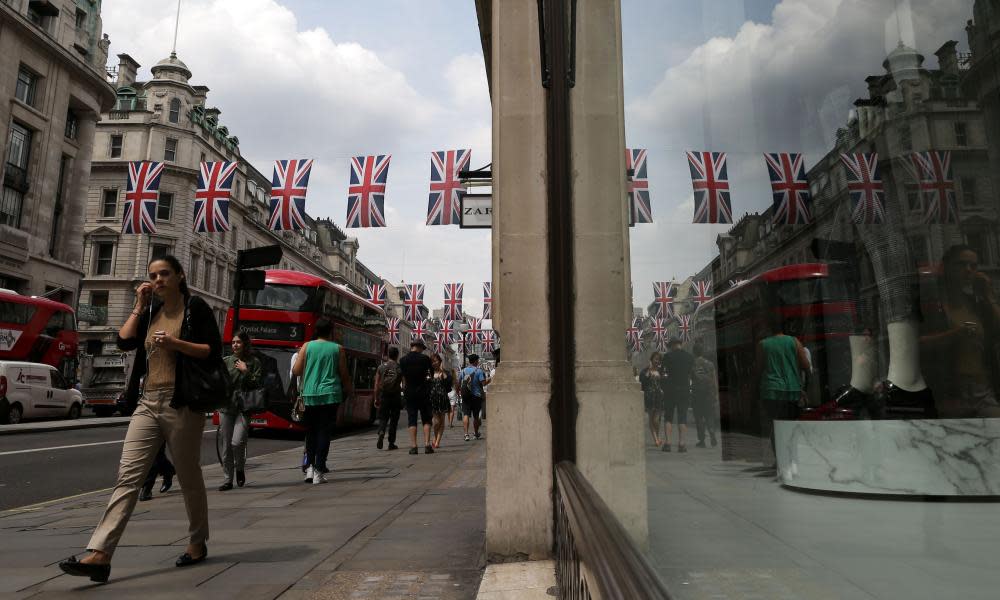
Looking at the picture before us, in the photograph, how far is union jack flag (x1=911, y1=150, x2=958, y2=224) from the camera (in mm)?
635

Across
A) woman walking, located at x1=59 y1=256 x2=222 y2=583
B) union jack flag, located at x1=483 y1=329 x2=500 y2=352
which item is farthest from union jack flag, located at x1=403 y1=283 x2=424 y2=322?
woman walking, located at x1=59 y1=256 x2=222 y2=583

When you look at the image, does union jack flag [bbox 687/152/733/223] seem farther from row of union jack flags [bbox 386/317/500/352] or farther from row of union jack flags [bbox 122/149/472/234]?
row of union jack flags [bbox 386/317/500/352]

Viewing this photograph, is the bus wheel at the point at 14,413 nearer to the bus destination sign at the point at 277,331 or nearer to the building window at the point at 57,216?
the bus destination sign at the point at 277,331

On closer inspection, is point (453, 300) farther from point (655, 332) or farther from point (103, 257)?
point (655, 332)

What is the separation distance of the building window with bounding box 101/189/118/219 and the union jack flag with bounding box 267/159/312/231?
3574 centimetres

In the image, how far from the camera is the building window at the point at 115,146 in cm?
4631

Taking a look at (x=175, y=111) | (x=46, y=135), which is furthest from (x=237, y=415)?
(x=175, y=111)

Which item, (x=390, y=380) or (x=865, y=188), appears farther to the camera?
(x=390, y=380)

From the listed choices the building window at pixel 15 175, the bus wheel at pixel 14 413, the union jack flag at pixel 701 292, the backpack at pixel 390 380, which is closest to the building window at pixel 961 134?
the union jack flag at pixel 701 292

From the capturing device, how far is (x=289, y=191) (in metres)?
15.2

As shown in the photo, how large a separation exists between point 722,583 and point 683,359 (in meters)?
1.06

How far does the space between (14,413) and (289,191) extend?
12407 mm

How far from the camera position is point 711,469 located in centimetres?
173

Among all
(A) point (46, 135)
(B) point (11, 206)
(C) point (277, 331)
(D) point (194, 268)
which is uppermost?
(A) point (46, 135)
